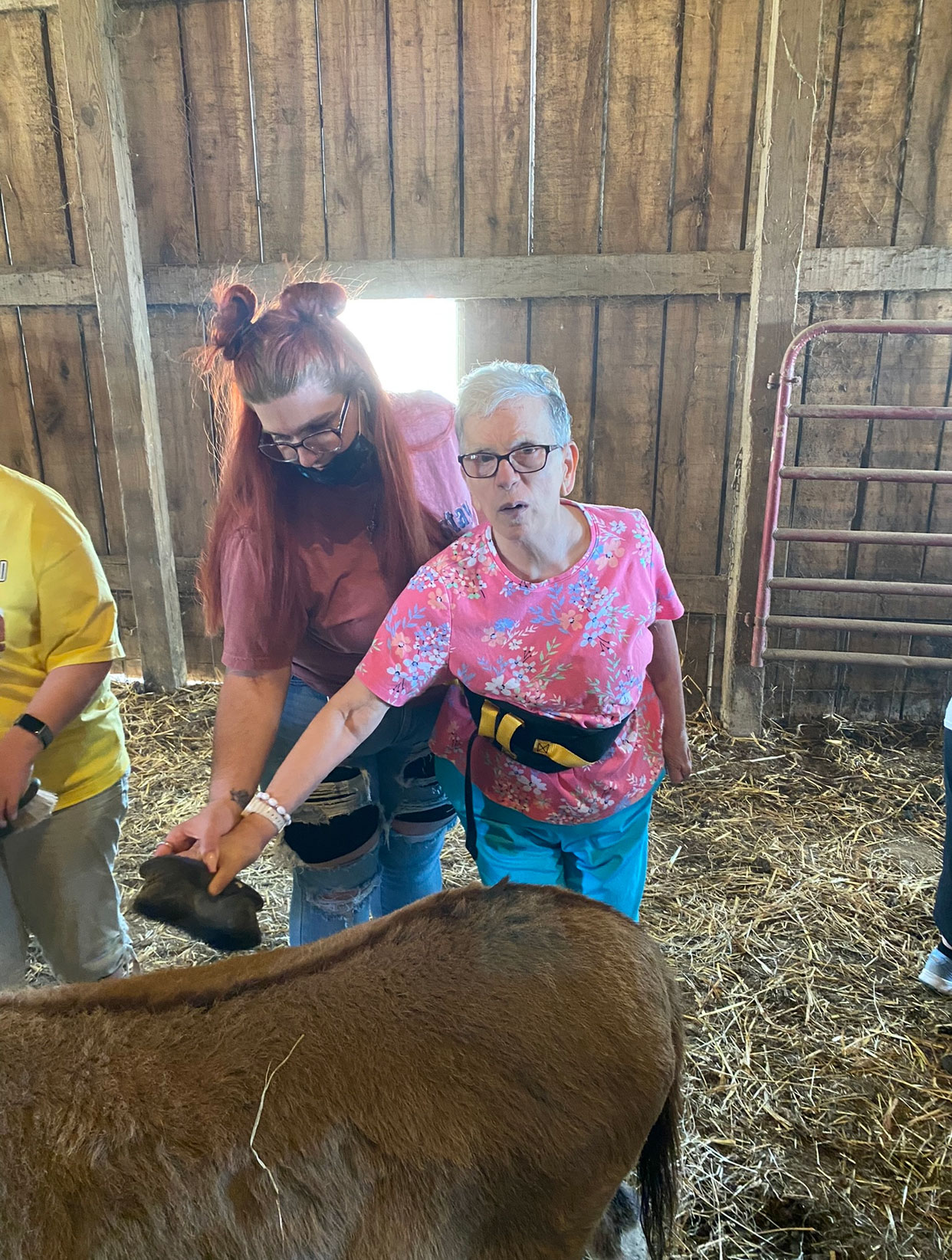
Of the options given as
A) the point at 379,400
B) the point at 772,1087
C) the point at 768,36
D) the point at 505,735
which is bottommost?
the point at 772,1087

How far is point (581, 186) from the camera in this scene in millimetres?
3775

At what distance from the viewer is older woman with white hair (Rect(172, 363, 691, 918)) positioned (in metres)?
1.44

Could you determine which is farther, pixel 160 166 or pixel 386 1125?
pixel 160 166

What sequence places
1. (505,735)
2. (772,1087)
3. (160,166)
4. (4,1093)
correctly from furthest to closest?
(160,166), (772,1087), (505,735), (4,1093)

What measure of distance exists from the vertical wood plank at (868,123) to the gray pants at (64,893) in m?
3.94

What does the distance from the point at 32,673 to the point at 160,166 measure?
139 inches

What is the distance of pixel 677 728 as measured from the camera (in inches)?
72.8

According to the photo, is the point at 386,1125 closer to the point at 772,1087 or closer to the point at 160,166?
the point at 772,1087

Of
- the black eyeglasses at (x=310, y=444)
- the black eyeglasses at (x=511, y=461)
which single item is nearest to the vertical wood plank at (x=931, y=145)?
the black eyeglasses at (x=511, y=461)

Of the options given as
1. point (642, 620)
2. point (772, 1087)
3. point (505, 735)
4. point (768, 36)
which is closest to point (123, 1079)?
point (505, 735)

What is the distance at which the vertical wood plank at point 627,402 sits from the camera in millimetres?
3883

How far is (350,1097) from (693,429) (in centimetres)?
366

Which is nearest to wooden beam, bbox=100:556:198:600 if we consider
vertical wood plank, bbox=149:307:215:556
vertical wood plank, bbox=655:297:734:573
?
vertical wood plank, bbox=149:307:215:556

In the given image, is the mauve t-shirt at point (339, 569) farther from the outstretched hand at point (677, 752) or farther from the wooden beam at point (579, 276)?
the wooden beam at point (579, 276)
